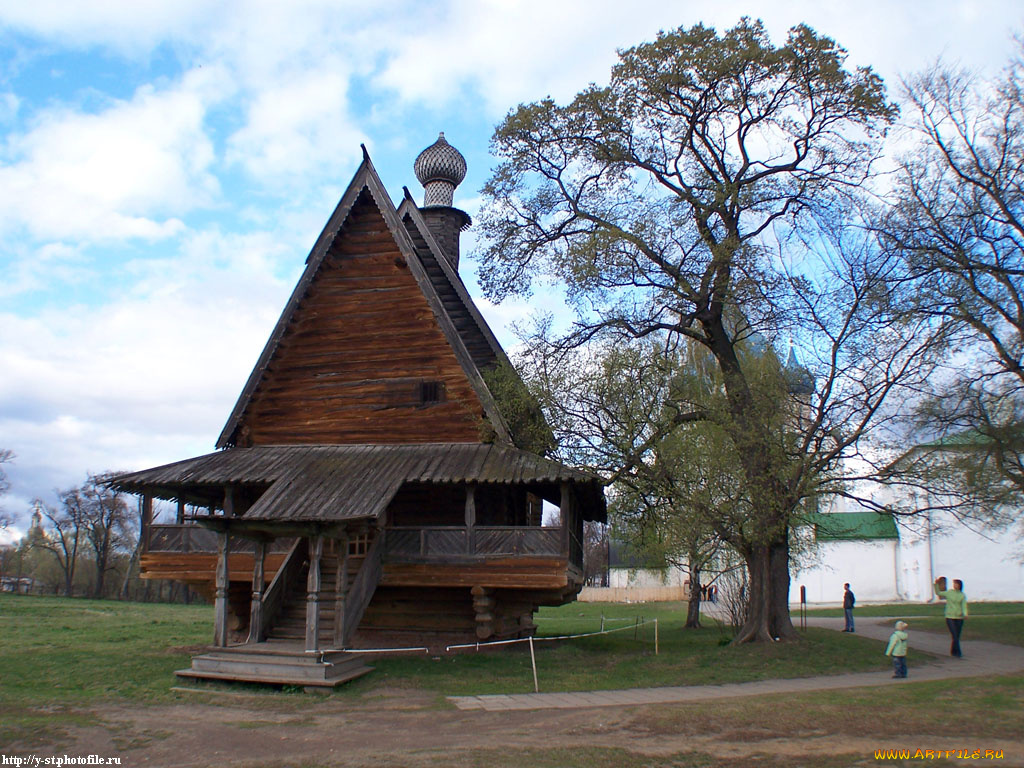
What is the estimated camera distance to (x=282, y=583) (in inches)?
619

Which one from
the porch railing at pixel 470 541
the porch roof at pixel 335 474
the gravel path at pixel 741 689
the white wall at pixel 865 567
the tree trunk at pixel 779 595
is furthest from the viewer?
the white wall at pixel 865 567

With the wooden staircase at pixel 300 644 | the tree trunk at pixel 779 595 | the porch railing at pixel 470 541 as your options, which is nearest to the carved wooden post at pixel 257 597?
the wooden staircase at pixel 300 644

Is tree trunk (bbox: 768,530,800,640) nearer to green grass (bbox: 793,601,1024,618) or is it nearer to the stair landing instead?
the stair landing

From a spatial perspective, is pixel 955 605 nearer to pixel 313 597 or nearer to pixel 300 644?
pixel 313 597

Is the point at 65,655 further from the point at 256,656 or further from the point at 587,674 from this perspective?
the point at 587,674

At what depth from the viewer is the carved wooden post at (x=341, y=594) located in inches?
544

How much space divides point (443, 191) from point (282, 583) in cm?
1337

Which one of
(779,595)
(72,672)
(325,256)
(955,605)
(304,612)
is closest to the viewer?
(72,672)

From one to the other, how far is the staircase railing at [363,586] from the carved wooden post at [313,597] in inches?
38.8

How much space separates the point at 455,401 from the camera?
17.8m

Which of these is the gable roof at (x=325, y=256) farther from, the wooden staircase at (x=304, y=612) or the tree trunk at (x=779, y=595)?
the tree trunk at (x=779, y=595)

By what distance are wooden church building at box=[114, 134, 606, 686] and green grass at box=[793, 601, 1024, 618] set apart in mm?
19541

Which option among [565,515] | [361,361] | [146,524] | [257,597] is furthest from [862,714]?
[146,524]

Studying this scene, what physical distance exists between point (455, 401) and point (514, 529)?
3.33 m
